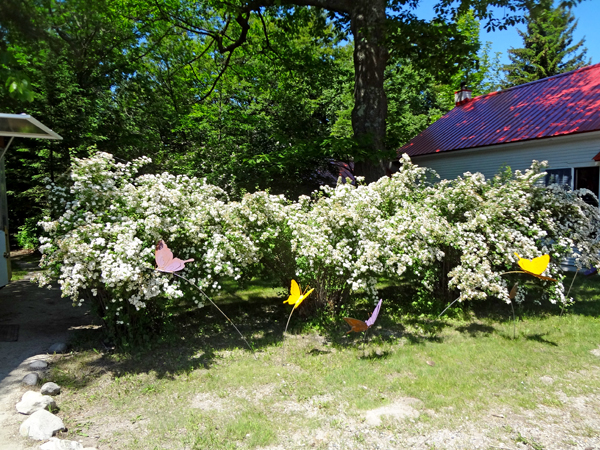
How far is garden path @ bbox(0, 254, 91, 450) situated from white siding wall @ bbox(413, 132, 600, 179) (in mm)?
8795

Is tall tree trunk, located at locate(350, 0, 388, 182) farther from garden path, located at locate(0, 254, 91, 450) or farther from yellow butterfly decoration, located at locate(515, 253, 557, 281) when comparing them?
garden path, located at locate(0, 254, 91, 450)

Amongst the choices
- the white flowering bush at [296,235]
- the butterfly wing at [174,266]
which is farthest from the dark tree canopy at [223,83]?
the butterfly wing at [174,266]

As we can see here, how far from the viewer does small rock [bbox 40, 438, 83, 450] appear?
2.90 metres

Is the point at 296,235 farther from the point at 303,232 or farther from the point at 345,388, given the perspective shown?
the point at 345,388

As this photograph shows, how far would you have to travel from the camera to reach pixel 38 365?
4.64 metres

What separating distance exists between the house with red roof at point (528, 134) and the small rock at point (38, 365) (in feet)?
28.6

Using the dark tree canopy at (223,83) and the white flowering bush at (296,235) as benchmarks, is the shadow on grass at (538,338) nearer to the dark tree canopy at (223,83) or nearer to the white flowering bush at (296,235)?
the white flowering bush at (296,235)

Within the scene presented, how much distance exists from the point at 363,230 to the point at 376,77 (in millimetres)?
5094

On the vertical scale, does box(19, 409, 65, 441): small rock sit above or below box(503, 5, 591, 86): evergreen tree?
below

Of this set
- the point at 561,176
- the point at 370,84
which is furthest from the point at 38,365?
the point at 561,176

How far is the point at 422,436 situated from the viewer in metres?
3.26

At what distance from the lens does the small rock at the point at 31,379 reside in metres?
4.18

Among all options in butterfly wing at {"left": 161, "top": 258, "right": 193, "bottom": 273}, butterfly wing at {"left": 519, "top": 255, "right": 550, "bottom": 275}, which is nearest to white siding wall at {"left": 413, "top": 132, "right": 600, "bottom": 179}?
butterfly wing at {"left": 519, "top": 255, "right": 550, "bottom": 275}

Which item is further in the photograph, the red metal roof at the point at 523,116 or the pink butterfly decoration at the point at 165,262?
the red metal roof at the point at 523,116
